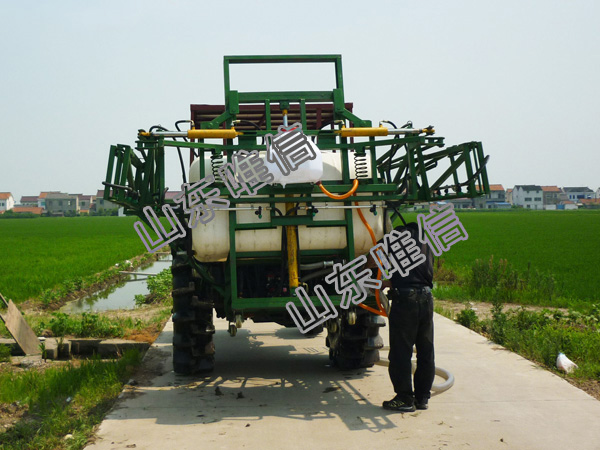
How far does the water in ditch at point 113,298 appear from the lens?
47.0 feet

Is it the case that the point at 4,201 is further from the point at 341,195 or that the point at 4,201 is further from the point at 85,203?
the point at 341,195

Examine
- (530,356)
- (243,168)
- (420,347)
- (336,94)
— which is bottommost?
(530,356)

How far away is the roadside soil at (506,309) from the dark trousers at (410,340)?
69.4 inches

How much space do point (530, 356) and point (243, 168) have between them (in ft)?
13.8

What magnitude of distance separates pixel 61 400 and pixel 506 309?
800 centimetres

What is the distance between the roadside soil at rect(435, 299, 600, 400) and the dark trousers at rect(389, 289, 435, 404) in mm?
1763

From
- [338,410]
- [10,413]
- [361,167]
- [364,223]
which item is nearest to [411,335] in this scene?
[338,410]

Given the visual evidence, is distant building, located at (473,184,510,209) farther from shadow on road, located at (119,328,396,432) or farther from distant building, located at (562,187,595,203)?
shadow on road, located at (119,328,396,432)

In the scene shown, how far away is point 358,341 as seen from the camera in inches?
259

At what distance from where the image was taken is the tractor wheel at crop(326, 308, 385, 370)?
6.43 meters

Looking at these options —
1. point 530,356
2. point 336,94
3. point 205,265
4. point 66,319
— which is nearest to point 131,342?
point 66,319

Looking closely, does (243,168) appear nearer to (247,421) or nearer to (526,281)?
(247,421)

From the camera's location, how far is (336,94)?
6324 millimetres

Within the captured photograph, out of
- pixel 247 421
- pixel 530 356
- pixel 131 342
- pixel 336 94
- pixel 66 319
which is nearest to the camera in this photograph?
pixel 247 421
